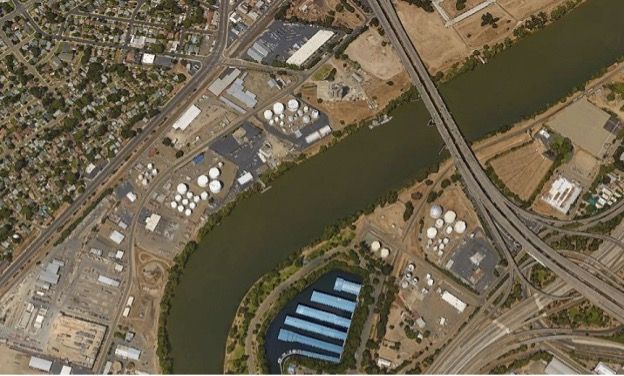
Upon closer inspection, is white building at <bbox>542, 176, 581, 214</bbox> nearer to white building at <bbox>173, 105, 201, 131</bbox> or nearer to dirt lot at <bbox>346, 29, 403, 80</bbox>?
dirt lot at <bbox>346, 29, 403, 80</bbox>

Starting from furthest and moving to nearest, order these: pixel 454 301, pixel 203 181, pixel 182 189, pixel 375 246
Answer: pixel 182 189 → pixel 203 181 → pixel 375 246 → pixel 454 301

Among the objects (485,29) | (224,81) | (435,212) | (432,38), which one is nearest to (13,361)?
(224,81)

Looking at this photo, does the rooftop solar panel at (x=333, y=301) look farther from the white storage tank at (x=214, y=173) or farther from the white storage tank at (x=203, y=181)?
the white storage tank at (x=203, y=181)

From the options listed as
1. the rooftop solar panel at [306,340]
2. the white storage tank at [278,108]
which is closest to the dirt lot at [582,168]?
the rooftop solar panel at [306,340]

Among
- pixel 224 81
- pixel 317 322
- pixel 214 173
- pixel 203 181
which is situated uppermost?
pixel 224 81

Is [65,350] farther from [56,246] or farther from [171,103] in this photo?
[171,103]

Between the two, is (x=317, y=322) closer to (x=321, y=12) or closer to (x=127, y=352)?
(x=127, y=352)
